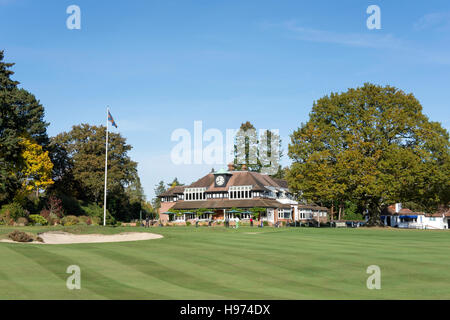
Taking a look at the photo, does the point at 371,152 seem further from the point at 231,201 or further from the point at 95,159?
the point at 95,159

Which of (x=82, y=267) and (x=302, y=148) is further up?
(x=302, y=148)

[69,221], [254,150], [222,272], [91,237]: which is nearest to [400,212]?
[254,150]

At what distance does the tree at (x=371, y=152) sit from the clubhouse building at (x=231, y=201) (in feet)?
70.6

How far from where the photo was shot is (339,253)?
2164 cm

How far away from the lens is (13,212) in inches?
2304

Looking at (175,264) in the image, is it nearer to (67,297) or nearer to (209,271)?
(209,271)

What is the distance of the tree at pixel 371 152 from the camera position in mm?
55312

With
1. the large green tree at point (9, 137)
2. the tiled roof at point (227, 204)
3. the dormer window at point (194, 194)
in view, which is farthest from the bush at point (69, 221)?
the dormer window at point (194, 194)

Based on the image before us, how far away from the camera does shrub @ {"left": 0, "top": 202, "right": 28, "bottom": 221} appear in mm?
57897

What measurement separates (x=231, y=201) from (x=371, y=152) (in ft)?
111

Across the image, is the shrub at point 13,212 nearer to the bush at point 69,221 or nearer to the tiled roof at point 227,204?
the bush at point 69,221

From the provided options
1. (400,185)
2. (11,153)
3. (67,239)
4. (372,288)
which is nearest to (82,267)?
(372,288)

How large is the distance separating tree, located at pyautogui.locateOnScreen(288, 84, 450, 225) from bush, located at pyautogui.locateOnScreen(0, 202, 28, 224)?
35.1m

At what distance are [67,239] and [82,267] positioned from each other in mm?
16111
